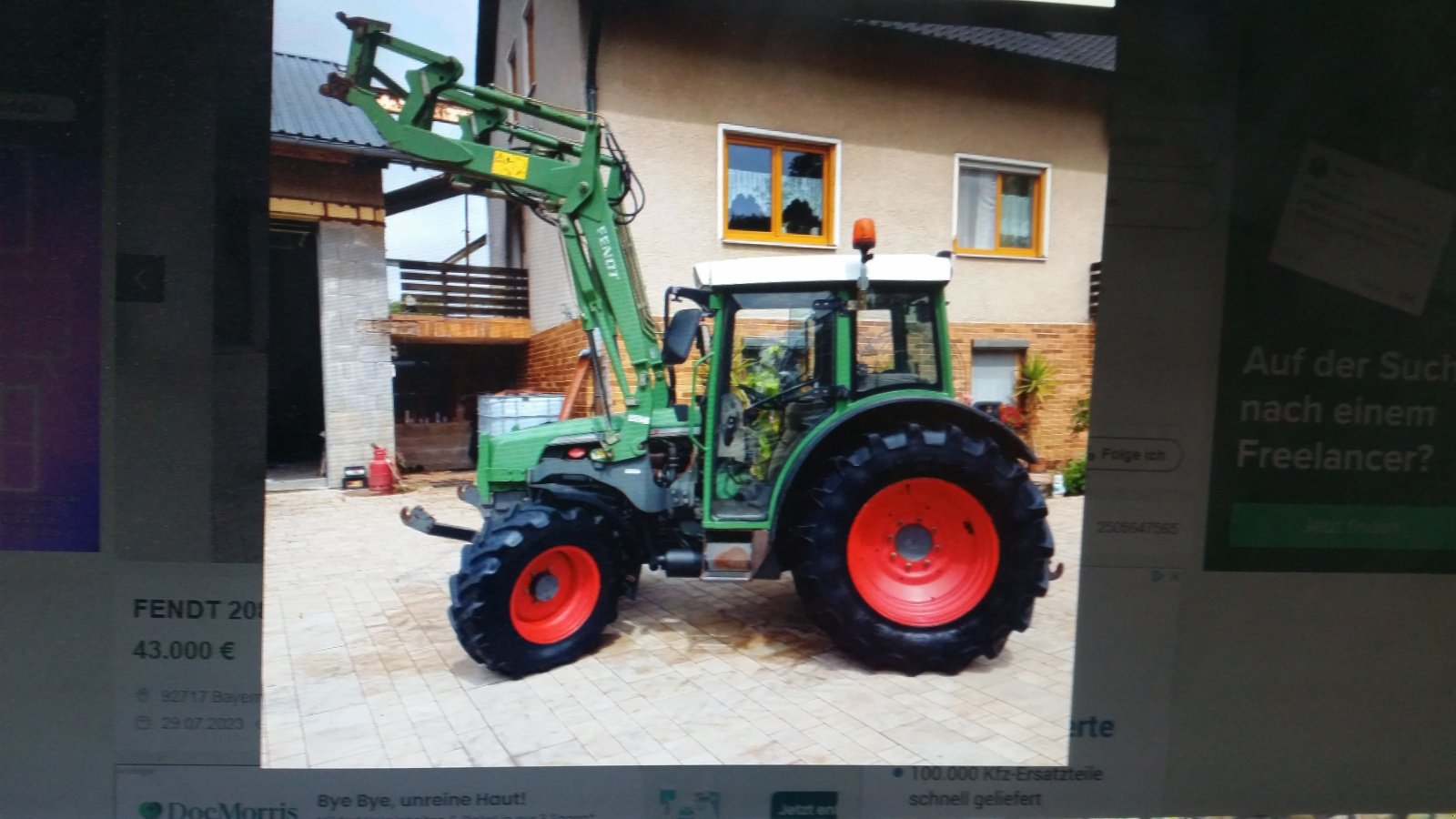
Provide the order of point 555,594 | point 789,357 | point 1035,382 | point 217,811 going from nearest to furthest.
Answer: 1. point 217,811
2. point 1035,382
3. point 555,594
4. point 789,357

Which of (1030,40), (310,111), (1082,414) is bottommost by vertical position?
(1082,414)

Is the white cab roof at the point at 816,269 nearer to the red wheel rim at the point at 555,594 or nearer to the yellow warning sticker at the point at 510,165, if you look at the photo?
the yellow warning sticker at the point at 510,165

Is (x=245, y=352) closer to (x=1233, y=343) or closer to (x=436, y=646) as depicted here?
(x=436, y=646)

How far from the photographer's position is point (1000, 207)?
1490 mm

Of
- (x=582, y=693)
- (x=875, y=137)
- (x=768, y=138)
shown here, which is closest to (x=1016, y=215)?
(x=875, y=137)

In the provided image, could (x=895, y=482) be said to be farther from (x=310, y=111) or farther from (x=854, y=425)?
(x=310, y=111)

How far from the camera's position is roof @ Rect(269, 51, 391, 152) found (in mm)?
1267

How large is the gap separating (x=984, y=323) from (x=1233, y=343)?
525 millimetres

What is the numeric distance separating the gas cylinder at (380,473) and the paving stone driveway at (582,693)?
29 millimetres

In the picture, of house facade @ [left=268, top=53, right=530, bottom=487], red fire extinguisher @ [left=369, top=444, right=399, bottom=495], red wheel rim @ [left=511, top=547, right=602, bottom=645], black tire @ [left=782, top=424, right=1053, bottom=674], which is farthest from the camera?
red wheel rim @ [left=511, top=547, right=602, bottom=645]

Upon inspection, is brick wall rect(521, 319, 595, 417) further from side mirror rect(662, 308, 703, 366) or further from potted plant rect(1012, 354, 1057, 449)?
potted plant rect(1012, 354, 1057, 449)

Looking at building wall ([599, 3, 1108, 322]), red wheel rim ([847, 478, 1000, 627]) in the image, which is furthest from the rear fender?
building wall ([599, 3, 1108, 322])

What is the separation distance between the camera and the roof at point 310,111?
127 cm

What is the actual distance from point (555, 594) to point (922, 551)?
3.75 feet
